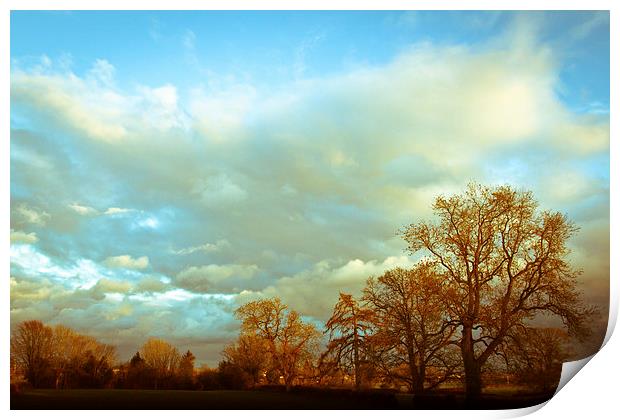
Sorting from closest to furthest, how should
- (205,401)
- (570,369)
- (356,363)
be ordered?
(570,369)
(205,401)
(356,363)

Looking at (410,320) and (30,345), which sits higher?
(410,320)

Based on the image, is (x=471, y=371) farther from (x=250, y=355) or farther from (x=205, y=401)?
(x=205, y=401)

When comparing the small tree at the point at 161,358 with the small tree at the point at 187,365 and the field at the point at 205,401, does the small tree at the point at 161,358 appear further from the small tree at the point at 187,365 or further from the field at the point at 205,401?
the field at the point at 205,401

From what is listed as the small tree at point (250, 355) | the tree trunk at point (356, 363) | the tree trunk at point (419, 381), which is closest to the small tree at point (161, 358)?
the small tree at point (250, 355)

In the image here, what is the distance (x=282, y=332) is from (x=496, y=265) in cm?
216

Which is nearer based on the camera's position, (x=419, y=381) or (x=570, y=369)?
(x=570, y=369)

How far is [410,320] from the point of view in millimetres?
6980

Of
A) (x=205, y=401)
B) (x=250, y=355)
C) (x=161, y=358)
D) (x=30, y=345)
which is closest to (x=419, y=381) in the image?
(x=250, y=355)

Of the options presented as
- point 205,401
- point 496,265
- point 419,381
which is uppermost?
point 496,265

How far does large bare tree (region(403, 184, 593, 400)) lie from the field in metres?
0.54

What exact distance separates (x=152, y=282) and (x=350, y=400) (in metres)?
2.18

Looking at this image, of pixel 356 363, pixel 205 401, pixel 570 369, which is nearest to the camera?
pixel 570 369
